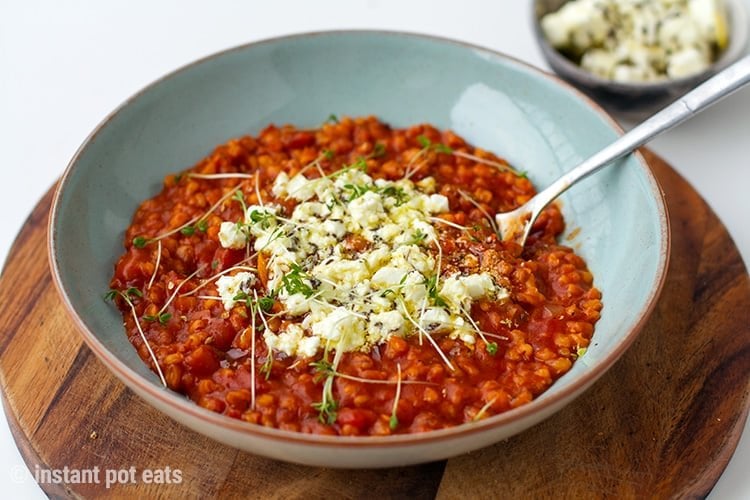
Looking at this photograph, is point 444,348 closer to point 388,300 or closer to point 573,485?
point 388,300

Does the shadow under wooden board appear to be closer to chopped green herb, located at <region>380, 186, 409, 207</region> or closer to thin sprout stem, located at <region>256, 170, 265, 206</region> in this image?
thin sprout stem, located at <region>256, 170, 265, 206</region>

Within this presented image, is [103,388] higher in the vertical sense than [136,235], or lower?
lower

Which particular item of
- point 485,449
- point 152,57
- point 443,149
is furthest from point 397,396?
point 152,57

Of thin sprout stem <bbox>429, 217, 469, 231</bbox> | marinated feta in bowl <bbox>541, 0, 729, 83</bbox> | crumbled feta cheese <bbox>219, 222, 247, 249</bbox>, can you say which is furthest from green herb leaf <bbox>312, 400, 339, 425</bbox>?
marinated feta in bowl <bbox>541, 0, 729, 83</bbox>

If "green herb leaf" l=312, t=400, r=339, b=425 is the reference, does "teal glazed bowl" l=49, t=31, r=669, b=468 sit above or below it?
above

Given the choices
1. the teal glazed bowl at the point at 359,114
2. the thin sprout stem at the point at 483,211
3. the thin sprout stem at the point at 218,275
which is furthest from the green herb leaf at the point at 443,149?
the thin sprout stem at the point at 218,275

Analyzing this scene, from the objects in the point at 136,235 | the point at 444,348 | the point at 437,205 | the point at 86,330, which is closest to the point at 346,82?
the point at 437,205

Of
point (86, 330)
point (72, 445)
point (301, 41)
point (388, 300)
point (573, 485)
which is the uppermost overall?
point (301, 41)

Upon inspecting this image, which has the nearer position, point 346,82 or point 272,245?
point 272,245
